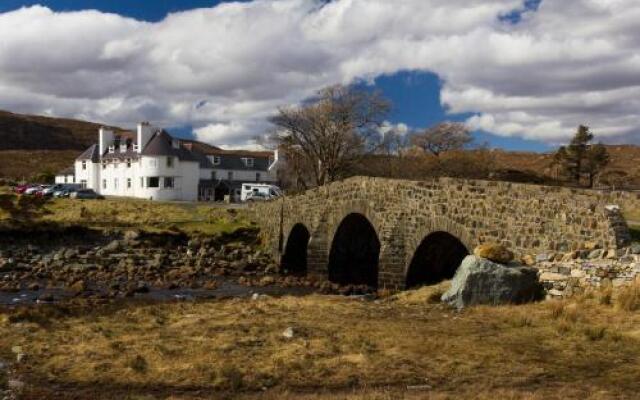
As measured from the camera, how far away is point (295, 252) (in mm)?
37188

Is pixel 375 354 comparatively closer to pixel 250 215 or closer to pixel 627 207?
pixel 627 207

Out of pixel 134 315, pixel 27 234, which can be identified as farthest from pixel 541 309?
pixel 27 234

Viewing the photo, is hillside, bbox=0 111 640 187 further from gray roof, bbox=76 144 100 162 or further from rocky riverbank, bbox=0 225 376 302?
rocky riverbank, bbox=0 225 376 302

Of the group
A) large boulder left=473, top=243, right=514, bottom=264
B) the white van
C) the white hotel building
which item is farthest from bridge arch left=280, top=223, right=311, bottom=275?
the white hotel building

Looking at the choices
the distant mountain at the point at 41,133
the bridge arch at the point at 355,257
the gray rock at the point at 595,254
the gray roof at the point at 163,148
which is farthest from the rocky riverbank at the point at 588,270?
the distant mountain at the point at 41,133

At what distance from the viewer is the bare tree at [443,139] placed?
70125 mm

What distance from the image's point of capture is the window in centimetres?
7250

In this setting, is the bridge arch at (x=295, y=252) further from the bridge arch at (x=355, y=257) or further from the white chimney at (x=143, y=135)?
the white chimney at (x=143, y=135)

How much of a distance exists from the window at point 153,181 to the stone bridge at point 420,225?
35729mm

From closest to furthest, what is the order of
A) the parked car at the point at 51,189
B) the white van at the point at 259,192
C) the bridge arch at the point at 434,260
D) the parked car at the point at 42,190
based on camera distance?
1. the bridge arch at the point at 434,260
2. the parked car at the point at 42,190
3. the parked car at the point at 51,189
4. the white van at the point at 259,192

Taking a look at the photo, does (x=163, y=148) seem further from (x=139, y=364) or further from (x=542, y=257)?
(x=139, y=364)

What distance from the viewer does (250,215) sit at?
48.9 m

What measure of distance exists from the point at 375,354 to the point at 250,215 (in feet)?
126

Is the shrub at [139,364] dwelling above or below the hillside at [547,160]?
below
